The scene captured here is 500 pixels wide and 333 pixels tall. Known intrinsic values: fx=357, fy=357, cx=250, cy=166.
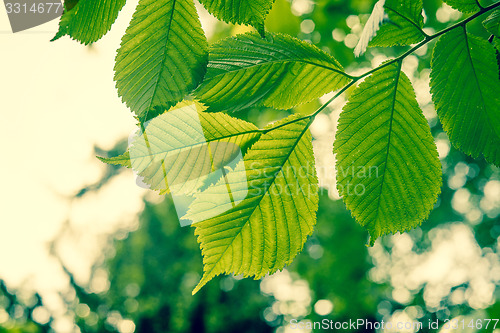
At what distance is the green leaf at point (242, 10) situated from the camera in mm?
397

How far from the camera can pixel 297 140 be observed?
54cm

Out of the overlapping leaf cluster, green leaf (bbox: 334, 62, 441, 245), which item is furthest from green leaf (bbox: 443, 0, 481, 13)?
green leaf (bbox: 334, 62, 441, 245)

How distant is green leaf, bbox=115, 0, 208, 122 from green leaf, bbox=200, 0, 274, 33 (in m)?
0.03

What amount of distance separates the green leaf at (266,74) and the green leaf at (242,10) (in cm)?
9

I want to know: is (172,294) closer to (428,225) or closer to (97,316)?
(97,316)

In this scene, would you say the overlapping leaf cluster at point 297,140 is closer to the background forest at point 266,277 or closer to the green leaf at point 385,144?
the green leaf at point 385,144

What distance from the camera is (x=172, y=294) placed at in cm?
947

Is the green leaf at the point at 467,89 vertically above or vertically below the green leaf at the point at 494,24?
below

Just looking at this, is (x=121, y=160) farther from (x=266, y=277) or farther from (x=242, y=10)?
(x=266, y=277)

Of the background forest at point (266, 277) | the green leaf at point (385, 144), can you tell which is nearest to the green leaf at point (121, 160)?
the green leaf at point (385, 144)

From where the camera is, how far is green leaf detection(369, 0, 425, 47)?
0.52 meters

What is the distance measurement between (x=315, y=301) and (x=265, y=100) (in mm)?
9456

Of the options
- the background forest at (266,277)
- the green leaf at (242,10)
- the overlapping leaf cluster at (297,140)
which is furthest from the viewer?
the background forest at (266,277)

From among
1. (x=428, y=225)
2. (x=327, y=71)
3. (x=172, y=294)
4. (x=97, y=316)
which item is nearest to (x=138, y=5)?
(x=327, y=71)
